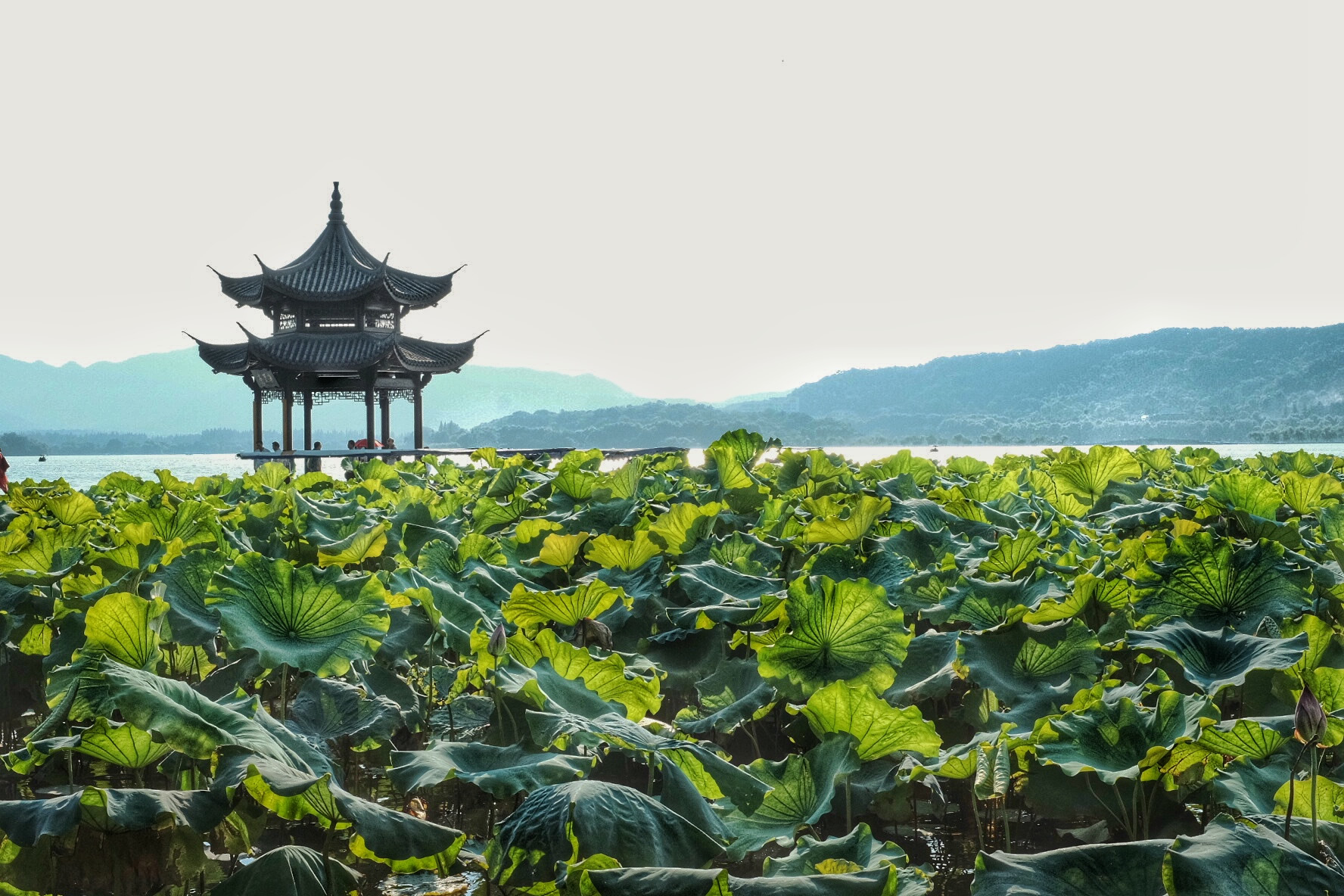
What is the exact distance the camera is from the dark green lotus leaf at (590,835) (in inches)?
35.4

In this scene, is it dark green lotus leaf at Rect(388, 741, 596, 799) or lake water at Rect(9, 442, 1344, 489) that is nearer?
dark green lotus leaf at Rect(388, 741, 596, 799)

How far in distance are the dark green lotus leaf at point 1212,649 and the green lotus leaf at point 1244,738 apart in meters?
0.15

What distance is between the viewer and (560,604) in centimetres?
162

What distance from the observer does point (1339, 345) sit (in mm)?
102625

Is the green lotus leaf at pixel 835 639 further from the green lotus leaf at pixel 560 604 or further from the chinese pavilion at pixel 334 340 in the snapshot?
the chinese pavilion at pixel 334 340

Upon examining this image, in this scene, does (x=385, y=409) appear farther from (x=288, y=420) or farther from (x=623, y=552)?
(x=623, y=552)

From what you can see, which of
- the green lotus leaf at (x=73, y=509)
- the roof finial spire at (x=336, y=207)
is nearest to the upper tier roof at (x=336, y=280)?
the roof finial spire at (x=336, y=207)

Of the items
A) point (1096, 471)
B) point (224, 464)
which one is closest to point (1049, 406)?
point (224, 464)

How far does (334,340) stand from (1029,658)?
20.7m

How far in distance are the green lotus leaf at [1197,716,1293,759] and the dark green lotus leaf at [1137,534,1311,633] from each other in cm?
49

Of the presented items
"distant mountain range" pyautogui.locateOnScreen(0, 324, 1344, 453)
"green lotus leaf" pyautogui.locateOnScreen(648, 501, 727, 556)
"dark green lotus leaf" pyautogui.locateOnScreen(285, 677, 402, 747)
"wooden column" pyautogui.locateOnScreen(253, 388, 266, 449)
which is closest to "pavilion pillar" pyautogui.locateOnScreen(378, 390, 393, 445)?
"wooden column" pyautogui.locateOnScreen(253, 388, 266, 449)

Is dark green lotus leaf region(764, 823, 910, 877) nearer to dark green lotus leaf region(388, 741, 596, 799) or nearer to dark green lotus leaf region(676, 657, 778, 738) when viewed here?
dark green lotus leaf region(388, 741, 596, 799)

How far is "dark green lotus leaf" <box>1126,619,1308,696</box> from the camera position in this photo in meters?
1.29

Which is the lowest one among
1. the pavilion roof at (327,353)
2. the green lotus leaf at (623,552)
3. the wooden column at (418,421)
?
the green lotus leaf at (623,552)
